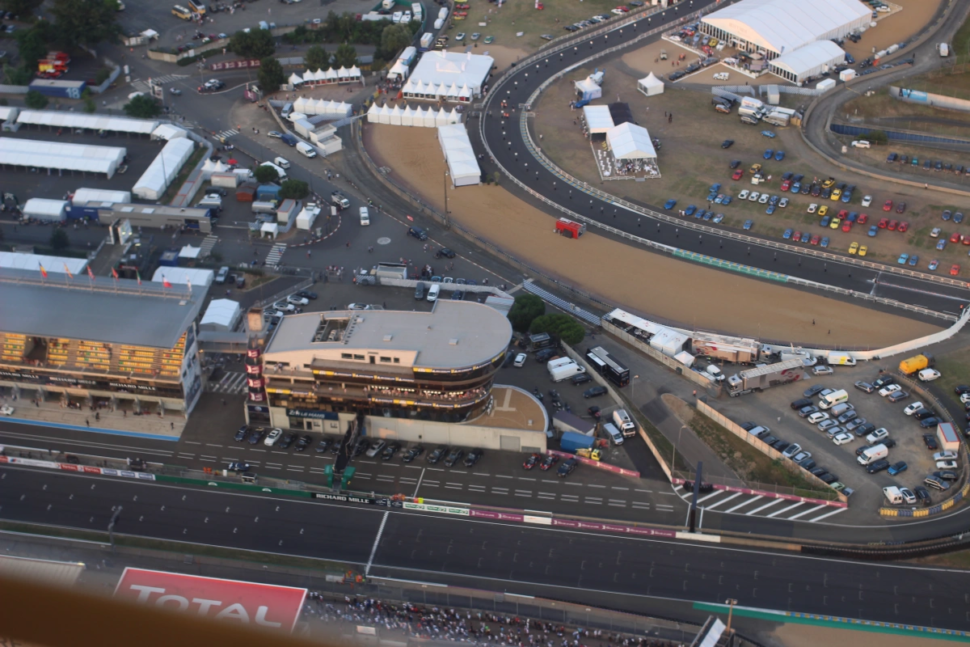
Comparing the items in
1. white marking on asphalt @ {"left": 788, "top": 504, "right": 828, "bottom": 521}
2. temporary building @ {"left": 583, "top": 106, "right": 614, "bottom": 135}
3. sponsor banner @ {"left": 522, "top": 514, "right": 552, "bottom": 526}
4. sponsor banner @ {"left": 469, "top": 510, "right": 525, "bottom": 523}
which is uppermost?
temporary building @ {"left": 583, "top": 106, "right": 614, "bottom": 135}

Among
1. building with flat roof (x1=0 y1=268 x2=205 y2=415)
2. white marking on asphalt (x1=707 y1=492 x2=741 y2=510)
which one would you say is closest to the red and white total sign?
building with flat roof (x1=0 y1=268 x2=205 y2=415)

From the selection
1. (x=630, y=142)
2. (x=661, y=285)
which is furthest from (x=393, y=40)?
(x=661, y=285)

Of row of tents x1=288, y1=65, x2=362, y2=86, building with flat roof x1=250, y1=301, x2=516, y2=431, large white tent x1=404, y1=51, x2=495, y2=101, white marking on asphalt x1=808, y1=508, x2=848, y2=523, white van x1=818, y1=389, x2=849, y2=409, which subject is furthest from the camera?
row of tents x1=288, y1=65, x2=362, y2=86

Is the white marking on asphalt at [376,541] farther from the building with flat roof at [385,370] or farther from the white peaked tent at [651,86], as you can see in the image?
the white peaked tent at [651,86]

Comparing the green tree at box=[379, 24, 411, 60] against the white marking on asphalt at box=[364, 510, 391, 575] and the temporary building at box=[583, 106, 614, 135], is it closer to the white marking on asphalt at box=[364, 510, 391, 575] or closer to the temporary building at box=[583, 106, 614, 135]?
the temporary building at box=[583, 106, 614, 135]

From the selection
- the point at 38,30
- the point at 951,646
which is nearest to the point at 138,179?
the point at 38,30

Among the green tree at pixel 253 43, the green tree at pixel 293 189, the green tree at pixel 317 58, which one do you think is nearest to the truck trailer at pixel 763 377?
the green tree at pixel 293 189

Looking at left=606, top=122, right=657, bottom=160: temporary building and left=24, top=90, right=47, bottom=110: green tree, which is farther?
left=24, top=90, right=47, bottom=110: green tree
